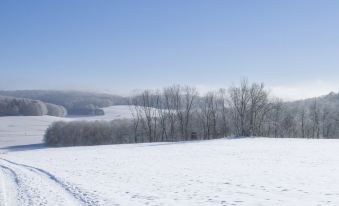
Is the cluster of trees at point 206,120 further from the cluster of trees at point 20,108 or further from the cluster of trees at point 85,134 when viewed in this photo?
the cluster of trees at point 20,108

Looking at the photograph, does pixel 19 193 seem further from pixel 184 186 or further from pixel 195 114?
pixel 195 114

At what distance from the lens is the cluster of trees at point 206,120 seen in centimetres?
8956

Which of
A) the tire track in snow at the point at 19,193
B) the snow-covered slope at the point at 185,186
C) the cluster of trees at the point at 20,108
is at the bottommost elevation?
the tire track in snow at the point at 19,193

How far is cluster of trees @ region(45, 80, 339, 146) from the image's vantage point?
3526 inches

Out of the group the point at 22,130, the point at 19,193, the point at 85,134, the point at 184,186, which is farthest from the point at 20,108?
the point at 184,186

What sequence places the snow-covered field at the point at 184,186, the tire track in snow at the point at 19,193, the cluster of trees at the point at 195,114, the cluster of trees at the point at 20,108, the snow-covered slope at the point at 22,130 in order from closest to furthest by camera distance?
the snow-covered field at the point at 184,186
the tire track in snow at the point at 19,193
the cluster of trees at the point at 195,114
the snow-covered slope at the point at 22,130
the cluster of trees at the point at 20,108

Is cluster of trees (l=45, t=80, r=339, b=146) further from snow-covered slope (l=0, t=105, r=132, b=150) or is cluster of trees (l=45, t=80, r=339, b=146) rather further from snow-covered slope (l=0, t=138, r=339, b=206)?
snow-covered slope (l=0, t=138, r=339, b=206)

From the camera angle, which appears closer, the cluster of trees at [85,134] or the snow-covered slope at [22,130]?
the cluster of trees at [85,134]

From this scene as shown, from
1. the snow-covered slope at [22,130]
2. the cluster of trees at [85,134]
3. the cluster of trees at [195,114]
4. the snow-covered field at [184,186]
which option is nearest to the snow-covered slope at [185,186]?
the snow-covered field at [184,186]

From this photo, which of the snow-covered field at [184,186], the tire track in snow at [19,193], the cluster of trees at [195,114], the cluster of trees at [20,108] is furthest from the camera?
the cluster of trees at [20,108]

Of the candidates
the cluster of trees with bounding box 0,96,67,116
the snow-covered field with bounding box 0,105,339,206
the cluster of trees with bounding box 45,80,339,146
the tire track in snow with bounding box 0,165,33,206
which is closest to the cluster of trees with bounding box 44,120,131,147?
the cluster of trees with bounding box 45,80,339,146

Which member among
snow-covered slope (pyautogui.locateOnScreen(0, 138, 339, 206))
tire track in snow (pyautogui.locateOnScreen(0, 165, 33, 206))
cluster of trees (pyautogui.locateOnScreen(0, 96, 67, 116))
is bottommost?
tire track in snow (pyautogui.locateOnScreen(0, 165, 33, 206))

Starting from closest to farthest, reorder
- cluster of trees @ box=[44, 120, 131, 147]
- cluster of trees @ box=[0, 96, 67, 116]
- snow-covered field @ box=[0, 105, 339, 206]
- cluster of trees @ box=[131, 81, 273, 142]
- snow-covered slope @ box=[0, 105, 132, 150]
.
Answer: snow-covered field @ box=[0, 105, 339, 206] → cluster of trees @ box=[131, 81, 273, 142] → cluster of trees @ box=[44, 120, 131, 147] → snow-covered slope @ box=[0, 105, 132, 150] → cluster of trees @ box=[0, 96, 67, 116]

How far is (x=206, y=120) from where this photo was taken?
101000 mm
